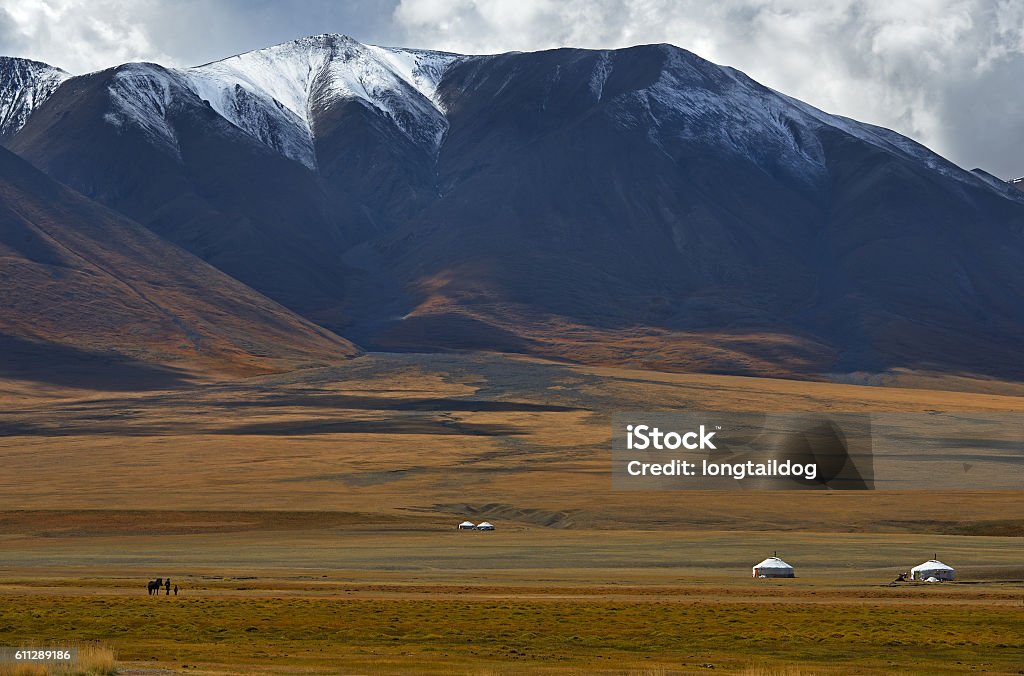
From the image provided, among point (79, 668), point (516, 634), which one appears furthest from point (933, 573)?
point (79, 668)

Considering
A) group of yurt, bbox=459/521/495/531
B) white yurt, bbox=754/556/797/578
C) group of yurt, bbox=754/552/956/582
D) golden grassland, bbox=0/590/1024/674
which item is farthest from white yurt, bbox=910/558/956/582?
group of yurt, bbox=459/521/495/531

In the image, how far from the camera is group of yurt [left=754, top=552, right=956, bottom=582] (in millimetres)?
57781

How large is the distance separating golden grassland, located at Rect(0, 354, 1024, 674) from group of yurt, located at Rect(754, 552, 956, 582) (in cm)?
102

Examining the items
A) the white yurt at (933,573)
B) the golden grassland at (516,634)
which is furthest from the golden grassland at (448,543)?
the white yurt at (933,573)

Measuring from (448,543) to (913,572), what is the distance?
28206mm

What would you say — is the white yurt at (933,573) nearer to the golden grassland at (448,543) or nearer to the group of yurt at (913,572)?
the group of yurt at (913,572)

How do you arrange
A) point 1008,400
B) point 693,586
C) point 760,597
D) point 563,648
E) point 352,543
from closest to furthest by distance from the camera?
point 563,648 < point 760,597 < point 693,586 < point 352,543 < point 1008,400

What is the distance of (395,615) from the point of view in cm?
4012

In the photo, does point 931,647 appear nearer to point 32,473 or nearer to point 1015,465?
point 1015,465

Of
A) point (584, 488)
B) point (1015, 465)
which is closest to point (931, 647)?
point (584, 488)

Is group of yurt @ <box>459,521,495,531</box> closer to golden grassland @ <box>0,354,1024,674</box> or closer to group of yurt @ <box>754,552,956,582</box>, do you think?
golden grassland @ <box>0,354,1024,674</box>

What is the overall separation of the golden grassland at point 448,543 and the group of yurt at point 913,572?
102cm

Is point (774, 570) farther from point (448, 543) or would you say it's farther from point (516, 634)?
point (516, 634)

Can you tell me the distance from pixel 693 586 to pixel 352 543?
27.0 metres
